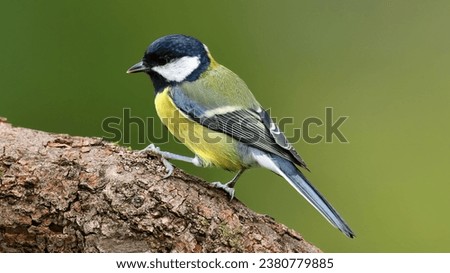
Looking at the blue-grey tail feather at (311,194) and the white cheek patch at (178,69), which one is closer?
the blue-grey tail feather at (311,194)

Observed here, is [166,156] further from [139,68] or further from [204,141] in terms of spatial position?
[139,68]

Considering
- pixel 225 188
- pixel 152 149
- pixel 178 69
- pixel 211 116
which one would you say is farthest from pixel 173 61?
pixel 225 188

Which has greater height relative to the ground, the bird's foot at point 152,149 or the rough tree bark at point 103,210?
the bird's foot at point 152,149

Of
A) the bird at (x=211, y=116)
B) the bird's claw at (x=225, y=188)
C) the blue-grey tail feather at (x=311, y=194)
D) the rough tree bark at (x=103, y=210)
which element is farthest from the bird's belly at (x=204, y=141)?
the rough tree bark at (x=103, y=210)

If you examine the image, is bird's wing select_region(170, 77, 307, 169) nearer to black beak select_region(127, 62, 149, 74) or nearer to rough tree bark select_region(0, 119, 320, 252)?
black beak select_region(127, 62, 149, 74)

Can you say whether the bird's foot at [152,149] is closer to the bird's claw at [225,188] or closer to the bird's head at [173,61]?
the bird's claw at [225,188]

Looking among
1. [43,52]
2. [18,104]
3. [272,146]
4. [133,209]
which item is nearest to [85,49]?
[43,52]

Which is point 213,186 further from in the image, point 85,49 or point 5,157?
point 85,49
